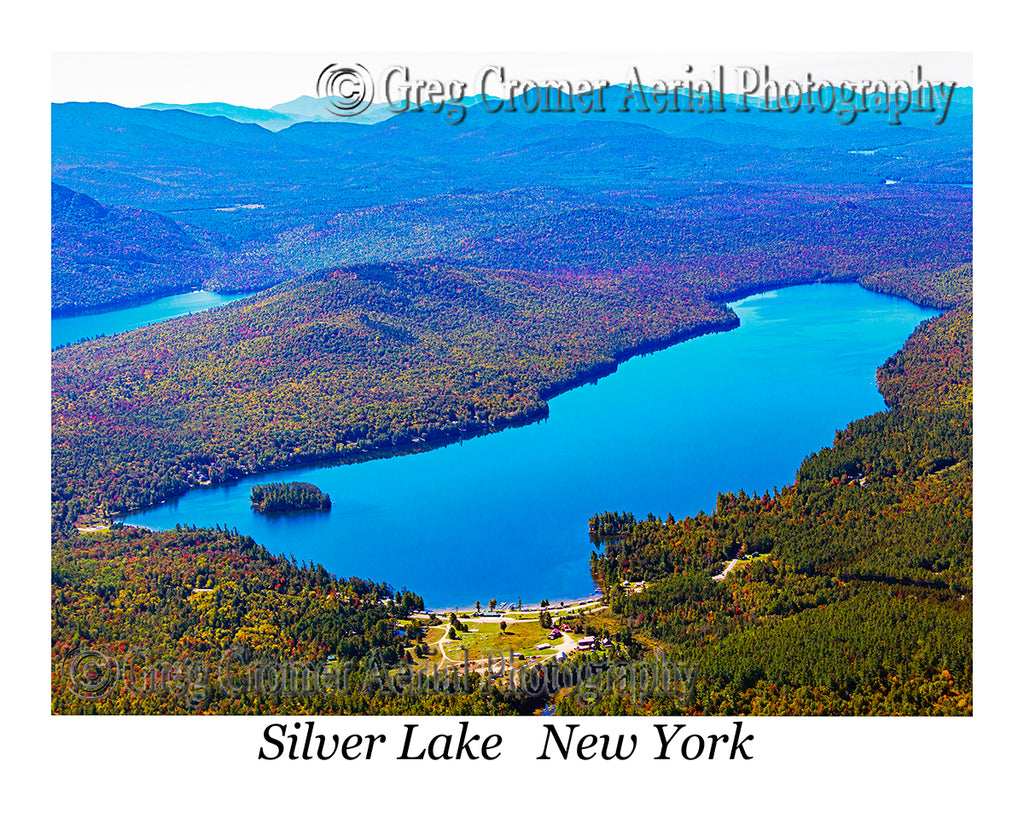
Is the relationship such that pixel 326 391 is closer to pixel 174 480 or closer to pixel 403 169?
pixel 174 480

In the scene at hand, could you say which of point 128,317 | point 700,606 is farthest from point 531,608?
point 128,317

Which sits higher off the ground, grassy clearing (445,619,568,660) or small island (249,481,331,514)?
small island (249,481,331,514)

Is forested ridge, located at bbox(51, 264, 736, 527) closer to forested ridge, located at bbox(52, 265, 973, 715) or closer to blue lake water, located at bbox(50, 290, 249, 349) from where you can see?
blue lake water, located at bbox(50, 290, 249, 349)

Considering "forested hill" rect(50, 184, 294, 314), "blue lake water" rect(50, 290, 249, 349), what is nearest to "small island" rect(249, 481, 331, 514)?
"blue lake water" rect(50, 290, 249, 349)

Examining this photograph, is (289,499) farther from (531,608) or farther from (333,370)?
(333,370)

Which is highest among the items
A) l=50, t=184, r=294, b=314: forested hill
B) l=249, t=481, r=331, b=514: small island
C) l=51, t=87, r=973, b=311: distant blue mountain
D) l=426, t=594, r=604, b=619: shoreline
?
l=51, t=87, r=973, b=311: distant blue mountain

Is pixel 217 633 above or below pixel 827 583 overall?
below
